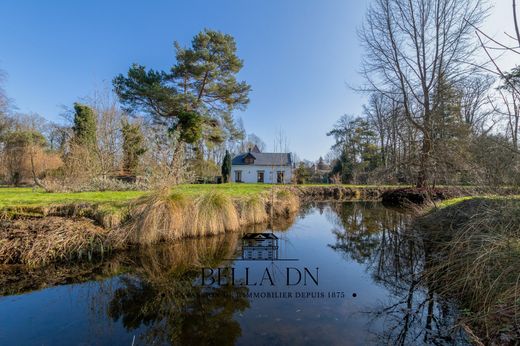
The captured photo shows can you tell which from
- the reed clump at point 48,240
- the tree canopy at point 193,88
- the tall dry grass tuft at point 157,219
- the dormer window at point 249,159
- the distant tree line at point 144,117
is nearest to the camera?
the reed clump at point 48,240

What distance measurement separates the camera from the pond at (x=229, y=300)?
258 centimetres

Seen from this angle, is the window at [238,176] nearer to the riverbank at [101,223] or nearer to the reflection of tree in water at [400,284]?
the reflection of tree in water at [400,284]

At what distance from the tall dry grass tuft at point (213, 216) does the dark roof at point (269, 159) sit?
2461cm

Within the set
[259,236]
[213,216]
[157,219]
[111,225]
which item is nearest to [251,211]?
[259,236]

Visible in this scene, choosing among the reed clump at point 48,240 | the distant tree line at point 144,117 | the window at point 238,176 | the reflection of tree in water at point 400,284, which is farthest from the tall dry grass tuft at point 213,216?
the window at point 238,176

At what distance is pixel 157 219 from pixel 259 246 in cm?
240

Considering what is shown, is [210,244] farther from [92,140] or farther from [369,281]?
[92,140]

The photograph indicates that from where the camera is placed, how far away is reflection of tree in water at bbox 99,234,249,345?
2.60 m

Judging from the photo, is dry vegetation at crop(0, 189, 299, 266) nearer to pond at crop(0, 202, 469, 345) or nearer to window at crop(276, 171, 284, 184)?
pond at crop(0, 202, 469, 345)

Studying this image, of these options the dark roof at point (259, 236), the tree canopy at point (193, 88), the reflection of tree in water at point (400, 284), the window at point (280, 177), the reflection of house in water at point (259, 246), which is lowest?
the reflection of tree in water at point (400, 284)

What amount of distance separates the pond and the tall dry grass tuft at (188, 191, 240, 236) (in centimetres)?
64

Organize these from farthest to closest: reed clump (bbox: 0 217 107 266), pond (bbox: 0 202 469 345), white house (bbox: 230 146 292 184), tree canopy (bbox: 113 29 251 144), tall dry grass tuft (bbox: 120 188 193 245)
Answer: white house (bbox: 230 146 292 184) < tree canopy (bbox: 113 29 251 144) < tall dry grass tuft (bbox: 120 188 193 245) < reed clump (bbox: 0 217 107 266) < pond (bbox: 0 202 469 345)

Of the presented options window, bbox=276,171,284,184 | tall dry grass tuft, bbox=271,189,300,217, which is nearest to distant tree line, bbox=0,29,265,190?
tall dry grass tuft, bbox=271,189,300,217

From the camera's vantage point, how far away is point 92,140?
1292 centimetres
